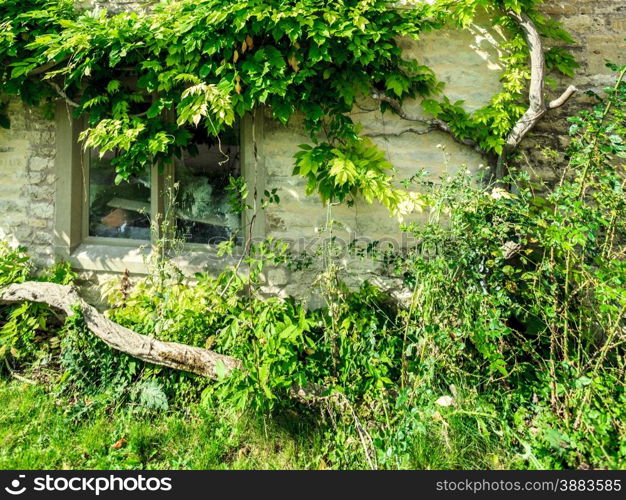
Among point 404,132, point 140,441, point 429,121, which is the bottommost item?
point 140,441

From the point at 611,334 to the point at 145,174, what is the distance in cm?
374

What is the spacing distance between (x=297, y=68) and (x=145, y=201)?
1851 millimetres

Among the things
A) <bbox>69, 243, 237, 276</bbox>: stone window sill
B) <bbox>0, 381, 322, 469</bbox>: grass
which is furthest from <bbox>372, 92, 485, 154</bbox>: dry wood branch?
<bbox>0, 381, 322, 469</bbox>: grass

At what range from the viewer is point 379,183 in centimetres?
360

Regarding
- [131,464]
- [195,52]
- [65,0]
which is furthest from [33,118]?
[131,464]

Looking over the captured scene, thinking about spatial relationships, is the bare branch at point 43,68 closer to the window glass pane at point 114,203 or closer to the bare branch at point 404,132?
the window glass pane at point 114,203

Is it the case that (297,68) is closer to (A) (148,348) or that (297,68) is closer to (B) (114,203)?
(B) (114,203)

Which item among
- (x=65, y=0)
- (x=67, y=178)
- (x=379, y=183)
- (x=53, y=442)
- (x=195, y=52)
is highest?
(x=65, y=0)

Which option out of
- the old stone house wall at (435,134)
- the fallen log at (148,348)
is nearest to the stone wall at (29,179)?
the fallen log at (148,348)

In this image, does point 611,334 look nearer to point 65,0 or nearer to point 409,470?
point 409,470

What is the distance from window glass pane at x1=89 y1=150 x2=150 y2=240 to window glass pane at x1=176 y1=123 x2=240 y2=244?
1.15 feet

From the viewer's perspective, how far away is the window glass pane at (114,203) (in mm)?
4457

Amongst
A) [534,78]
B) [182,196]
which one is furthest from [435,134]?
[182,196]

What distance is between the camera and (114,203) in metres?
4.50
